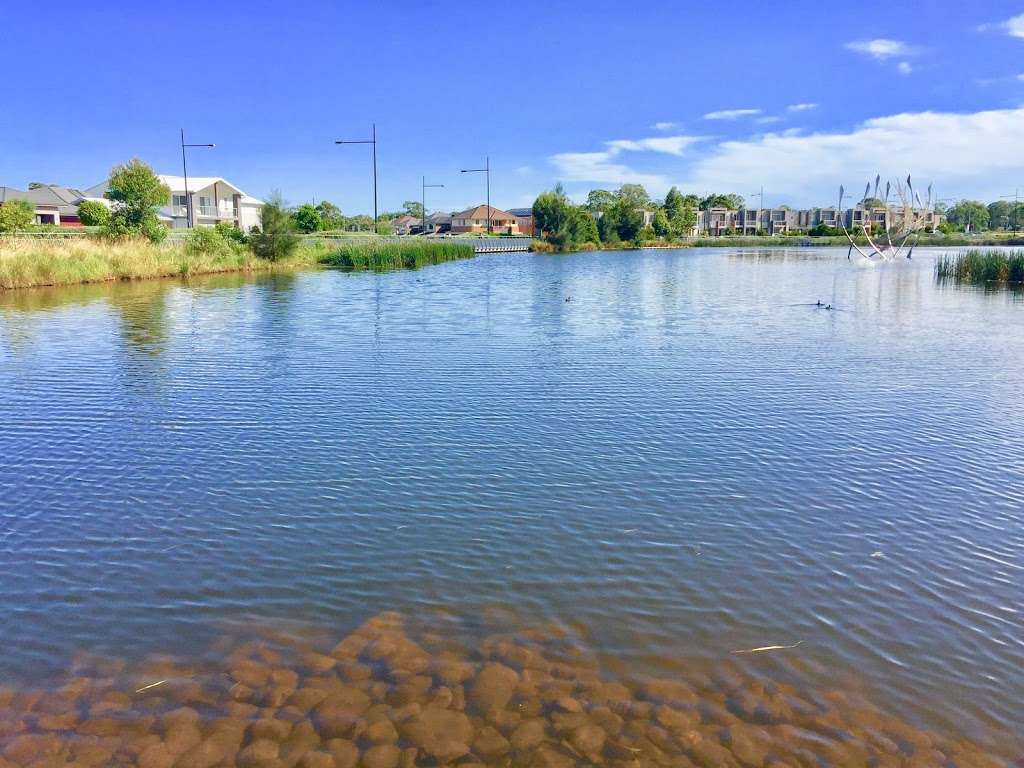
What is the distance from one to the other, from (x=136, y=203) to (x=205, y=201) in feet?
158

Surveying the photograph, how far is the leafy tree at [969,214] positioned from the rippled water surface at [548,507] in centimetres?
19284

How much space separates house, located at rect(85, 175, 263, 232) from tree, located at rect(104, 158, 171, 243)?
38541 mm

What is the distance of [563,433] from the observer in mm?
9570

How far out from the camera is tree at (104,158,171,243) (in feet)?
139

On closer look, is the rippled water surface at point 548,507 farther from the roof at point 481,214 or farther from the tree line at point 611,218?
the roof at point 481,214

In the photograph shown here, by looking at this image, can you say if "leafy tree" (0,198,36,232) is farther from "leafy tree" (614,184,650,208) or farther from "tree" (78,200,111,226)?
"leafy tree" (614,184,650,208)

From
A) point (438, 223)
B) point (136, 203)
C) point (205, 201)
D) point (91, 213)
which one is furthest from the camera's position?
point (438, 223)

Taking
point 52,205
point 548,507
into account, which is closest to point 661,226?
point 52,205

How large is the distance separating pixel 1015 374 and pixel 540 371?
784 centimetres

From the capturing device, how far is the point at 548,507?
7.19 meters

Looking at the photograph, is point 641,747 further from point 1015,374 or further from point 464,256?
point 464,256

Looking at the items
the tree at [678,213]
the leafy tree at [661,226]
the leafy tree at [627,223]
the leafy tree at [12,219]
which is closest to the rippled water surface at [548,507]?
the leafy tree at [12,219]

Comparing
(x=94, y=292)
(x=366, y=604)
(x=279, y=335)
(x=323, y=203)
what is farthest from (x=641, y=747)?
(x=323, y=203)

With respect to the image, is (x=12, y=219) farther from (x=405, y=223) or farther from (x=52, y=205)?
(x=405, y=223)
